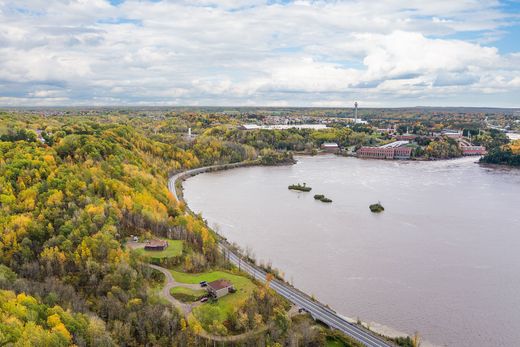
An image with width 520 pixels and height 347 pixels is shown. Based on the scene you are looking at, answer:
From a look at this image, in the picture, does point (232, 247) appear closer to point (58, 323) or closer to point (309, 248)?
point (309, 248)

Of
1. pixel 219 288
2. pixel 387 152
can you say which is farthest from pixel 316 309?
pixel 387 152

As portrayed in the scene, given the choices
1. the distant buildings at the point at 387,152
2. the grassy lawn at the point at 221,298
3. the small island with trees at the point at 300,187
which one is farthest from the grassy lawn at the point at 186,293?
the distant buildings at the point at 387,152

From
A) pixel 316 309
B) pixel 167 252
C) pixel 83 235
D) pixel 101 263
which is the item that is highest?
pixel 83 235

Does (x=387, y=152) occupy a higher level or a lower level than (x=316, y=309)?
higher

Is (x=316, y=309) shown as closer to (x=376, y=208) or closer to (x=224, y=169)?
(x=376, y=208)

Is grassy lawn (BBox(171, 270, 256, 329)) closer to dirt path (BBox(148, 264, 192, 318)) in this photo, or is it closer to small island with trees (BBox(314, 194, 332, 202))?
dirt path (BBox(148, 264, 192, 318))

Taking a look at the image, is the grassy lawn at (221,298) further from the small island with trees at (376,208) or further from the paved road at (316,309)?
the small island with trees at (376,208)

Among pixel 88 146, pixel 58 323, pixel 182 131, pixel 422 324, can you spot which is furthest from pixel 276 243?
pixel 182 131
